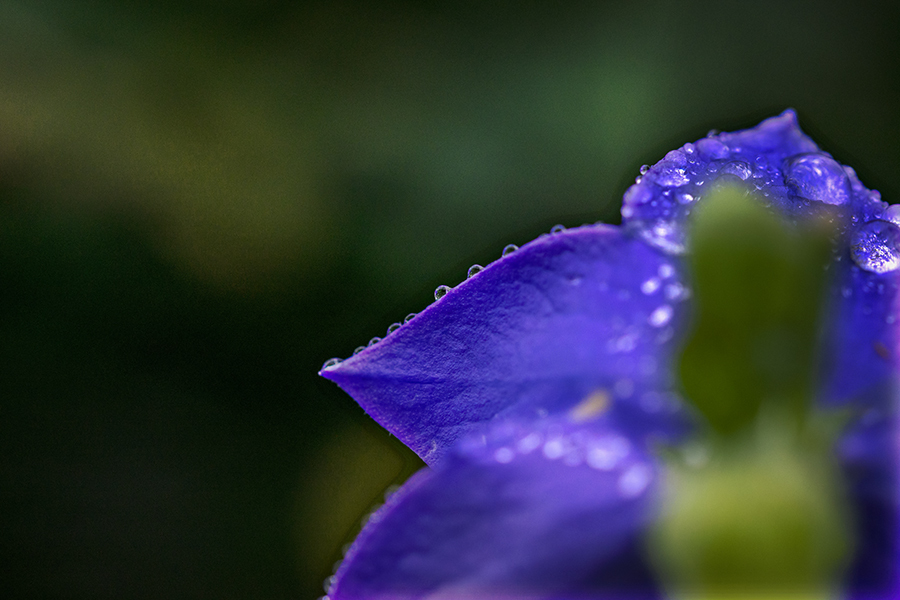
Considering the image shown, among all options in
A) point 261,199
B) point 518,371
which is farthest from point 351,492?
point 518,371

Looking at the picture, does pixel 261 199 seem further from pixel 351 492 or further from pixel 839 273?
pixel 839 273

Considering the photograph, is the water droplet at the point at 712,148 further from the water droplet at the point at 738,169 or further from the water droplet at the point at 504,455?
the water droplet at the point at 504,455

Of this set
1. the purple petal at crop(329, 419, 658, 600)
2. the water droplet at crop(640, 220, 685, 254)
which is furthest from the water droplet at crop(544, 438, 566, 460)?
the water droplet at crop(640, 220, 685, 254)

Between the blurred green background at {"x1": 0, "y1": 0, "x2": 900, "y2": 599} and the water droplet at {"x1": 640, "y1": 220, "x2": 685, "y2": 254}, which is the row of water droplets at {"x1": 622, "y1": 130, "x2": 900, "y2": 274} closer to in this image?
the water droplet at {"x1": 640, "y1": 220, "x2": 685, "y2": 254}

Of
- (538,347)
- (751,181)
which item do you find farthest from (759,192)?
(538,347)

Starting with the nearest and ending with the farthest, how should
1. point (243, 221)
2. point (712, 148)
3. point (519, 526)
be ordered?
point (519, 526) → point (712, 148) → point (243, 221)

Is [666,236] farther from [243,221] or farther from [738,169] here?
[243,221]
